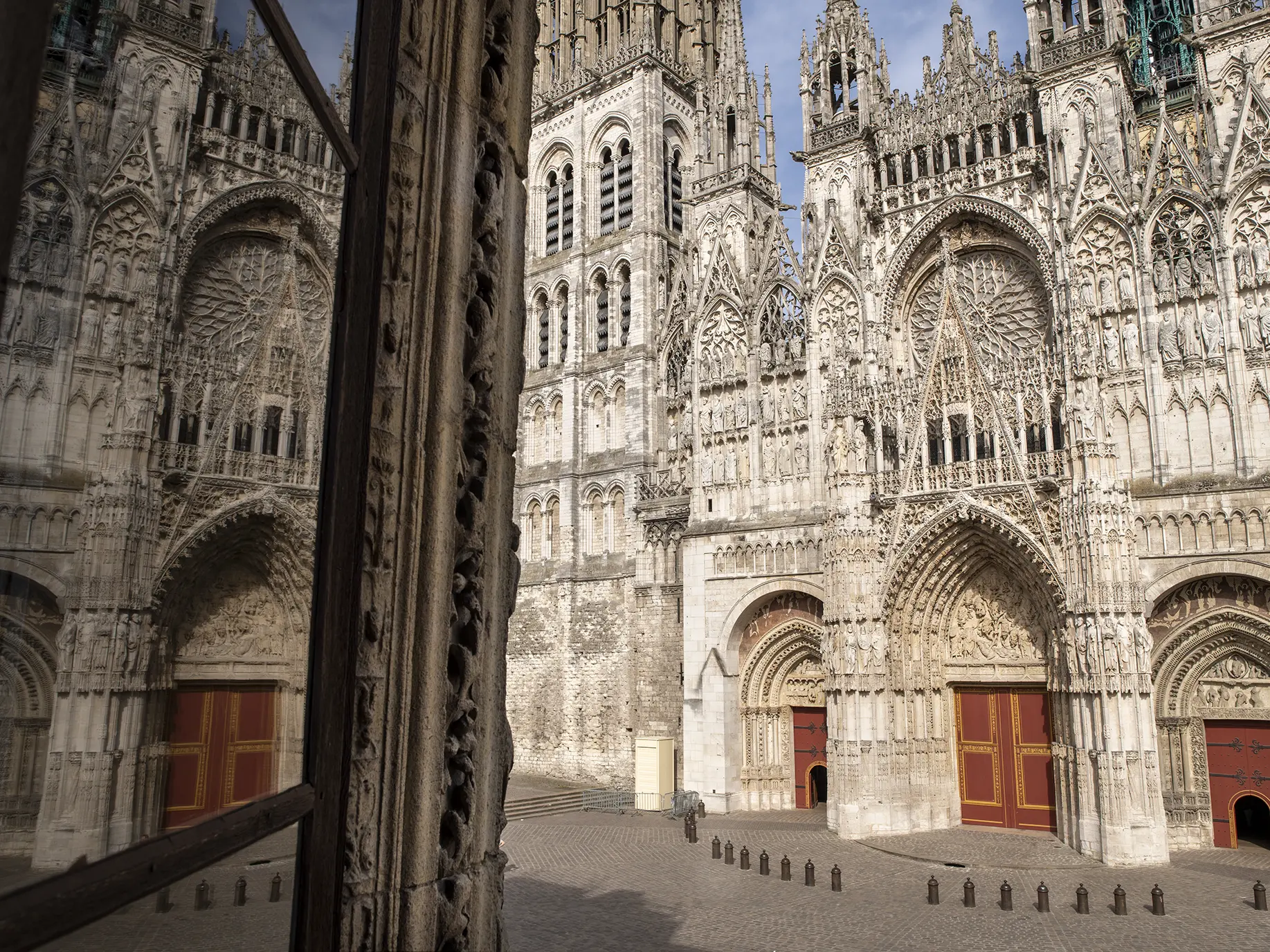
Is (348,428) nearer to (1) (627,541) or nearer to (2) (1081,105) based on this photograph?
(2) (1081,105)

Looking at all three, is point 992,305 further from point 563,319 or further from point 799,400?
point 563,319

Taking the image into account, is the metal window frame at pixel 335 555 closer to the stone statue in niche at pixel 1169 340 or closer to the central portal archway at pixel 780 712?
the stone statue in niche at pixel 1169 340

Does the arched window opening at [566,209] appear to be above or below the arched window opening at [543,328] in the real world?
above

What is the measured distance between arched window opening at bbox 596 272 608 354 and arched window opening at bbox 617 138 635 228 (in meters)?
1.99

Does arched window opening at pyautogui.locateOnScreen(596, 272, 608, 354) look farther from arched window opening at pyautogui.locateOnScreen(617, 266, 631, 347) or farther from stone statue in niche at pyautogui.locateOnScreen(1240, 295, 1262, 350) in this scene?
stone statue in niche at pyautogui.locateOnScreen(1240, 295, 1262, 350)

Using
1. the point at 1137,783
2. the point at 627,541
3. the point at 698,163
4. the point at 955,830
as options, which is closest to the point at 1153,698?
the point at 1137,783

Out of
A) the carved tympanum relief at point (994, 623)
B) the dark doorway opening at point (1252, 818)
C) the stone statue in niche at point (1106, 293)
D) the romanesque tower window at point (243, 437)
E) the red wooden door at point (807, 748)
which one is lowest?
the dark doorway opening at point (1252, 818)

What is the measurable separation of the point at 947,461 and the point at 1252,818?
31.0 feet

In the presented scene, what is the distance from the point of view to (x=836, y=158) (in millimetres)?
24578

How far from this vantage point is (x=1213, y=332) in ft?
60.6

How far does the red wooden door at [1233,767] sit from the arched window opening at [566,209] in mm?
23753

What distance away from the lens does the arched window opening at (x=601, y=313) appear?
30.8 m

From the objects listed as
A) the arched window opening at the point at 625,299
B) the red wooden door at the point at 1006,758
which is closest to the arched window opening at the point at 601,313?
the arched window opening at the point at 625,299

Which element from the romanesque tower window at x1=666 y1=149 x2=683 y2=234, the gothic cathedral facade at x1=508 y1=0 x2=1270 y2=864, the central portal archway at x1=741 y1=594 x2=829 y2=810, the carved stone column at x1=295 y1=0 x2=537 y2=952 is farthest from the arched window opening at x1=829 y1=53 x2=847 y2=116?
the carved stone column at x1=295 y1=0 x2=537 y2=952
